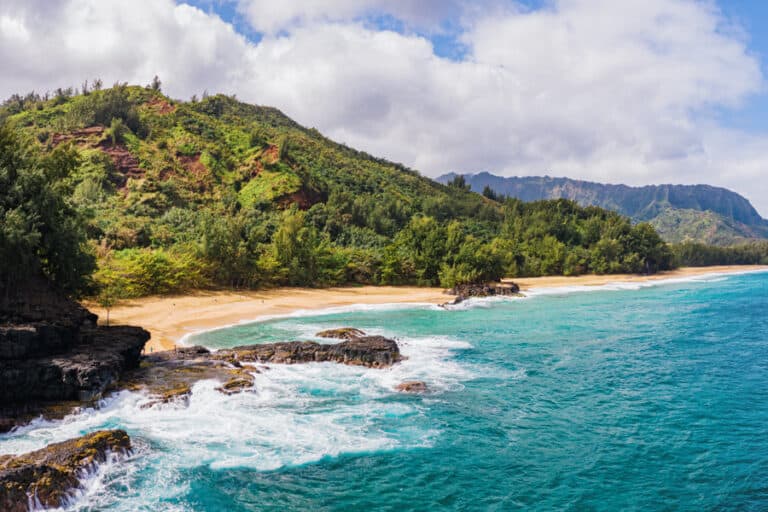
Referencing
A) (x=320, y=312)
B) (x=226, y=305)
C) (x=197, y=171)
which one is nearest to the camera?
(x=226, y=305)

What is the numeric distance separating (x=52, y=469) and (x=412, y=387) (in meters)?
12.1

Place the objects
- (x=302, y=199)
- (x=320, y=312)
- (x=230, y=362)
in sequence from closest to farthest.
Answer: (x=230, y=362), (x=320, y=312), (x=302, y=199)

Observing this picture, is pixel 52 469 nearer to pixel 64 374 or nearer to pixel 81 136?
pixel 64 374

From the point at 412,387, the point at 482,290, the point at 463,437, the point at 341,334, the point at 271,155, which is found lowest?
the point at 463,437

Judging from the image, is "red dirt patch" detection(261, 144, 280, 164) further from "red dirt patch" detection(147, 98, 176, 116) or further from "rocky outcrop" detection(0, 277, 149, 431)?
"rocky outcrop" detection(0, 277, 149, 431)

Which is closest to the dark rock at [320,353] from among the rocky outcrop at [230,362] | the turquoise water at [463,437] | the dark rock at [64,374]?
the rocky outcrop at [230,362]

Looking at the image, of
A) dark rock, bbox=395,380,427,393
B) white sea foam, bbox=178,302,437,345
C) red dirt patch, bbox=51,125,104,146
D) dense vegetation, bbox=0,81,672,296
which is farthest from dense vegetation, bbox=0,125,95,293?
red dirt patch, bbox=51,125,104,146

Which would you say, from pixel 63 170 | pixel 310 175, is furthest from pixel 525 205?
pixel 63 170

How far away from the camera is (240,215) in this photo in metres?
53.1

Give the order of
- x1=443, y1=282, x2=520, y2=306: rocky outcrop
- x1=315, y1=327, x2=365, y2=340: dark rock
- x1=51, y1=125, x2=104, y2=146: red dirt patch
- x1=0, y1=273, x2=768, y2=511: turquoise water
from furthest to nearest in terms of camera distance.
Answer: x1=51, y1=125, x2=104, y2=146: red dirt patch → x1=443, y1=282, x2=520, y2=306: rocky outcrop → x1=315, y1=327, x2=365, y2=340: dark rock → x1=0, y1=273, x2=768, y2=511: turquoise water

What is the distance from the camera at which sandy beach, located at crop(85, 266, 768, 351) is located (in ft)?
100

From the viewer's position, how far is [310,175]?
78875 mm

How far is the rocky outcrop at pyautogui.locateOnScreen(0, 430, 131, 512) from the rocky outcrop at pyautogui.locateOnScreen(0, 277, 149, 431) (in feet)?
11.3

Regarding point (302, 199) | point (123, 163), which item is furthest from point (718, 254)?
point (123, 163)
